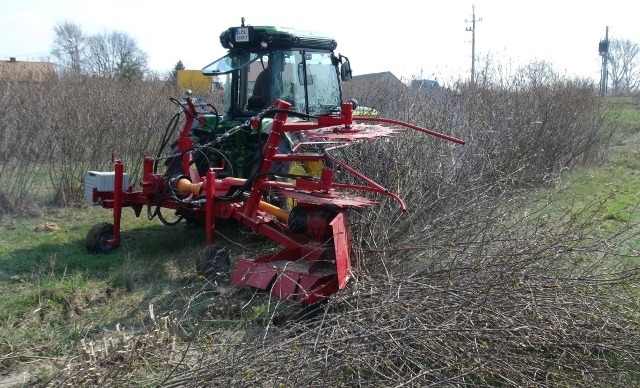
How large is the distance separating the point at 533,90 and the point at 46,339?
9649 millimetres

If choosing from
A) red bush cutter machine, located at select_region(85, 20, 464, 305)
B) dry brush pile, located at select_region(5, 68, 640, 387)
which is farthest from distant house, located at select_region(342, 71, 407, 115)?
dry brush pile, located at select_region(5, 68, 640, 387)

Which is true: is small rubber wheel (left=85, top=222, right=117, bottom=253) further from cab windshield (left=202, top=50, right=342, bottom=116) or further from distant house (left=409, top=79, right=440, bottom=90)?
distant house (left=409, top=79, right=440, bottom=90)

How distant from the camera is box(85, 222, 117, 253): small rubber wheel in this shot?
22.7ft

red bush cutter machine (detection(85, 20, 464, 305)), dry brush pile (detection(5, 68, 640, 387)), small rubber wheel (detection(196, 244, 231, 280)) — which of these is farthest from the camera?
small rubber wheel (detection(196, 244, 231, 280))

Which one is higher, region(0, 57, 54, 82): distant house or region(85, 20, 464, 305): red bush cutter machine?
region(0, 57, 54, 82): distant house

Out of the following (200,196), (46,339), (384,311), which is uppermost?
(200,196)

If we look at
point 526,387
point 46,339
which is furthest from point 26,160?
point 526,387

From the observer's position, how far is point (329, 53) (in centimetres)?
836

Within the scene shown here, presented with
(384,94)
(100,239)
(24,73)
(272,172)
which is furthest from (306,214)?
(24,73)

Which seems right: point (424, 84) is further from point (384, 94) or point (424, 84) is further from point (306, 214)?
point (306, 214)

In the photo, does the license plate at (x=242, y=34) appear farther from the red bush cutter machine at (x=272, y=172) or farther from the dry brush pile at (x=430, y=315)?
the dry brush pile at (x=430, y=315)

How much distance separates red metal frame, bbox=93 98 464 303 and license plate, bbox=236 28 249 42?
1954 mm

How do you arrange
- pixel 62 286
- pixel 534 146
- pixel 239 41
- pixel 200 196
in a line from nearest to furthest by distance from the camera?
pixel 62 286, pixel 200 196, pixel 239 41, pixel 534 146

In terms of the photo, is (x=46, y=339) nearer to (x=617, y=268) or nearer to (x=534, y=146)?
(x=617, y=268)
